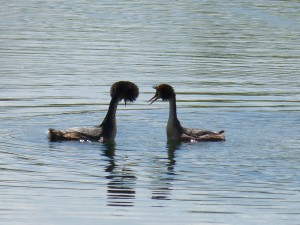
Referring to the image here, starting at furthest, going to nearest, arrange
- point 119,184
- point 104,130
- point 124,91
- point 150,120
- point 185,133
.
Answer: point 150,120 < point 124,91 < point 185,133 < point 104,130 < point 119,184

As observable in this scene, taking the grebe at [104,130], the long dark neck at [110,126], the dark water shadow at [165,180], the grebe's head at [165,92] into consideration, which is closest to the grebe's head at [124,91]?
the grebe at [104,130]

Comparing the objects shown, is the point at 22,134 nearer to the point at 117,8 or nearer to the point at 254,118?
the point at 254,118

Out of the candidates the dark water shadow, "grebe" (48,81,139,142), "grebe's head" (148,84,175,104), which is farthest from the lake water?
"grebe's head" (148,84,175,104)

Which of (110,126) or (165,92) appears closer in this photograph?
(110,126)

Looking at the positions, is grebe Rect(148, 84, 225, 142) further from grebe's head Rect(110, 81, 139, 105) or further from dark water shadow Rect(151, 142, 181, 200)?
dark water shadow Rect(151, 142, 181, 200)

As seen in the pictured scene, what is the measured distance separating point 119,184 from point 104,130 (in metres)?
3.33

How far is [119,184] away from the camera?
50.2 ft

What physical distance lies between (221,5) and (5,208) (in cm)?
3439

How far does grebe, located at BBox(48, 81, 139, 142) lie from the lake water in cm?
15

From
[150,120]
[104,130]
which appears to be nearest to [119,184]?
[104,130]

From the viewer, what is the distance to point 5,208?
13781mm

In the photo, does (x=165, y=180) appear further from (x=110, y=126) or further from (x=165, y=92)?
(x=165, y=92)

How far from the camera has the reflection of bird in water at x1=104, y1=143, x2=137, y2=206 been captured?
47.0ft

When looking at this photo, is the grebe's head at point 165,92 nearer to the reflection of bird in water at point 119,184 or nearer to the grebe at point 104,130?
the grebe at point 104,130
